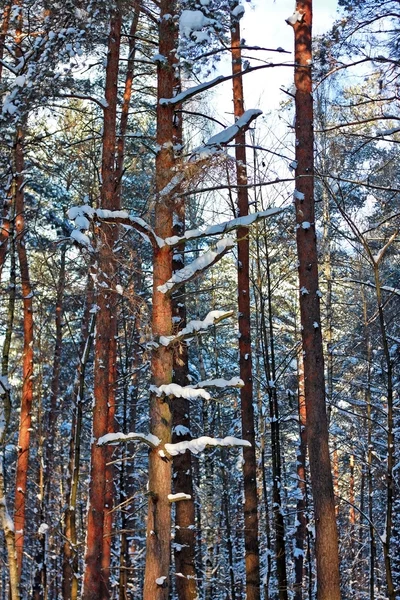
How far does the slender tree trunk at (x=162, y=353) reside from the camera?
6219mm

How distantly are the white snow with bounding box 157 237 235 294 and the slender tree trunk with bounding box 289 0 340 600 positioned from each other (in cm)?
214

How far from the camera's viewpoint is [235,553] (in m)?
24.3

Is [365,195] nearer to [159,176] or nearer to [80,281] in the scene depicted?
[80,281]

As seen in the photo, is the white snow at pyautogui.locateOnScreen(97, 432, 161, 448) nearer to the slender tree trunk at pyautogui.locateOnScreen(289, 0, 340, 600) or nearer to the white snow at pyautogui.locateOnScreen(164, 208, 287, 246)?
the white snow at pyautogui.locateOnScreen(164, 208, 287, 246)

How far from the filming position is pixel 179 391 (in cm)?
Answer: 641

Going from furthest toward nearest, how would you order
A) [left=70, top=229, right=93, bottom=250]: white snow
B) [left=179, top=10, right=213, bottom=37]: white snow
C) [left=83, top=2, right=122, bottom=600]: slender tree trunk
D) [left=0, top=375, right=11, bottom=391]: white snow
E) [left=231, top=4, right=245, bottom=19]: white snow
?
1. [left=0, top=375, right=11, bottom=391]: white snow
2. [left=83, top=2, right=122, bottom=600]: slender tree trunk
3. [left=231, top=4, right=245, bottom=19]: white snow
4. [left=179, top=10, right=213, bottom=37]: white snow
5. [left=70, top=229, right=93, bottom=250]: white snow

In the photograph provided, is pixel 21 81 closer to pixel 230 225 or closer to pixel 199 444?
pixel 230 225

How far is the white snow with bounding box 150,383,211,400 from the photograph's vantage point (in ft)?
20.6

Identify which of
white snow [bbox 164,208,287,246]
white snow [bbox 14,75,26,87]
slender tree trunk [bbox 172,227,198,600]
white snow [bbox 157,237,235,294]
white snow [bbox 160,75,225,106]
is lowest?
slender tree trunk [bbox 172,227,198,600]

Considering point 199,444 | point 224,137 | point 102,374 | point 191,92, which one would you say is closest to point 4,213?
point 102,374

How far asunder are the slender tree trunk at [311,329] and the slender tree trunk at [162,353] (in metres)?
1.84

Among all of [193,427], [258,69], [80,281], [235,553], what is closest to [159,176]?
[258,69]

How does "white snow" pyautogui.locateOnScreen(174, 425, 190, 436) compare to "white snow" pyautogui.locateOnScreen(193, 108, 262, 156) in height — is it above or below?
below

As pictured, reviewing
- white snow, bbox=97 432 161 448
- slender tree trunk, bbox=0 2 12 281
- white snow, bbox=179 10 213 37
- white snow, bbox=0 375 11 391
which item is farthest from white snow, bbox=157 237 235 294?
slender tree trunk, bbox=0 2 12 281
